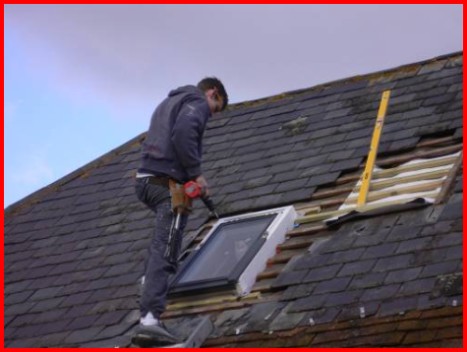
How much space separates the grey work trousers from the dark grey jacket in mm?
134

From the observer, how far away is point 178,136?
723cm

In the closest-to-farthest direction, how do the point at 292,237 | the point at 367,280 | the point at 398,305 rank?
the point at 398,305
the point at 367,280
the point at 292,237

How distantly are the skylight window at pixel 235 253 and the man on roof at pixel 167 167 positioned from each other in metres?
0.53

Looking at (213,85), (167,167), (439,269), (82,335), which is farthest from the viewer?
(82,335)

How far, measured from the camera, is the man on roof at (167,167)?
7.12m

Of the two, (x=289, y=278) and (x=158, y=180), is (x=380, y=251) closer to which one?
(x=289, y=278)

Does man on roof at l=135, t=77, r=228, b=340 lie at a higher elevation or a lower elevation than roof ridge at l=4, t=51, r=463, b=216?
lower

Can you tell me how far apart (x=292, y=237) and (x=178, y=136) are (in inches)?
56.5

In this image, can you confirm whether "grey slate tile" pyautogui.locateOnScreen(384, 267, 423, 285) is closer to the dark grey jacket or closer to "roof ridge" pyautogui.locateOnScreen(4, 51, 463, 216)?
the dark grey jacket

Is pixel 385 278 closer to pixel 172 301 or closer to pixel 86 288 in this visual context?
pixel 172 301

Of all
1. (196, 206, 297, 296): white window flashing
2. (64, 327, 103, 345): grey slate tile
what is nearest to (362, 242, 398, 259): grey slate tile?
(196, 206, 297, 296): white window flashing

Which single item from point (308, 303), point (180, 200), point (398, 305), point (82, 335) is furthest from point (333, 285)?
point (82, 335)

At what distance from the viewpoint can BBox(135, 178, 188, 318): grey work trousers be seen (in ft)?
23.3

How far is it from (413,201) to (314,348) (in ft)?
5.96
